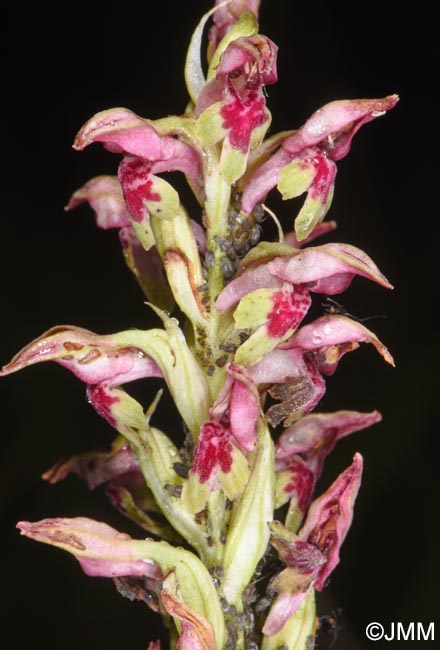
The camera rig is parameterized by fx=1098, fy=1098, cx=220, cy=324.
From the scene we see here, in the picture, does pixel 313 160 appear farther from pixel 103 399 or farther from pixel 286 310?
pixel 103 399

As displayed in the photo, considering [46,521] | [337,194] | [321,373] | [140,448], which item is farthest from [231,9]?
[337,194]

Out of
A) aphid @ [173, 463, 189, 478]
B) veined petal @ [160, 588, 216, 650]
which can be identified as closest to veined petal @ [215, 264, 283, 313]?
aphid @ [173, 463, 189, 478]

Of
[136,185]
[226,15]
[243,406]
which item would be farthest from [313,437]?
[226,15]

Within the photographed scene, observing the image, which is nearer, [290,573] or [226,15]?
[290,573]

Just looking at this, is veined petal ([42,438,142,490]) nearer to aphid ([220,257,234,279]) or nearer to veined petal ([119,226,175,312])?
veined petal ([119,226,175,312])

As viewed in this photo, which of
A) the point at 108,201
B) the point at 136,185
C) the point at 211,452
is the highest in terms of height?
the point at 136,185

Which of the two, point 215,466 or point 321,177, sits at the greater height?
point 321,177

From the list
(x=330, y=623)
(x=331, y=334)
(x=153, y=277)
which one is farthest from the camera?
(x=330, y=623)
